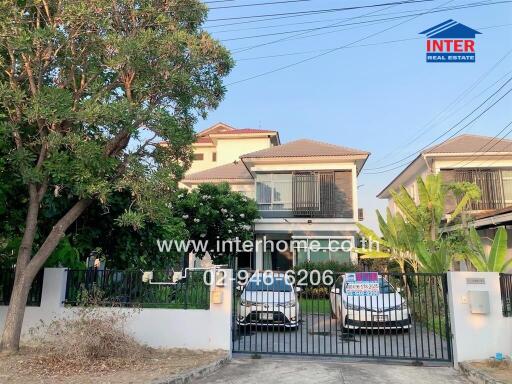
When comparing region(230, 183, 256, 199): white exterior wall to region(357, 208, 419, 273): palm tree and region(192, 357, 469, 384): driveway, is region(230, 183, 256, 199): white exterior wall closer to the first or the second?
region(357, 208, 419, 273): palm tree

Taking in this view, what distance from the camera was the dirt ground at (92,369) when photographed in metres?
6.57

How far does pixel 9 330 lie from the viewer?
7.80 metres

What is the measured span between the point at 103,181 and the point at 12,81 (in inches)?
93.9

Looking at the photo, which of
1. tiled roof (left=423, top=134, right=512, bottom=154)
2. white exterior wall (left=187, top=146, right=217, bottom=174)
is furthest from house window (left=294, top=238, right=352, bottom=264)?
white exterior wall (left=187, top=146, right=217, bottom=174)

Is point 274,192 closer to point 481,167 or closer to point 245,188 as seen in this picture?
point 245,188

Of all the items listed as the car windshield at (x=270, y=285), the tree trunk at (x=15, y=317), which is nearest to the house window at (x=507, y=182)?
the car windshield at (x=270, y=285)

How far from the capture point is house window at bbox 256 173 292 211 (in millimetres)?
22656

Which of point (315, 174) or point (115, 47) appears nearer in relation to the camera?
point (115, 47)

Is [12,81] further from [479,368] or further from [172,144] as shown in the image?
[479,368]

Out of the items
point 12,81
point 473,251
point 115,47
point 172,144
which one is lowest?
point 473,251

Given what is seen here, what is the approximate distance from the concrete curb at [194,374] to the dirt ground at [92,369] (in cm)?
11

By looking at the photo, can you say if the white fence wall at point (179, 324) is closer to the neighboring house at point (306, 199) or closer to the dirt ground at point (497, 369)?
the dirt ground at point (497, 369)

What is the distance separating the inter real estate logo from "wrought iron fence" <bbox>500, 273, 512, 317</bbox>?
6.23m

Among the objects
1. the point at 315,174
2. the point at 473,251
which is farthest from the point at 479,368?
the point at 315,174
